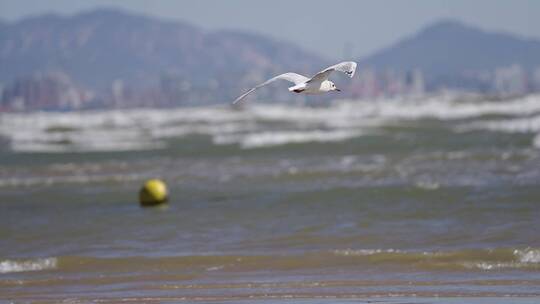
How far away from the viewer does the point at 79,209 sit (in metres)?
20.8

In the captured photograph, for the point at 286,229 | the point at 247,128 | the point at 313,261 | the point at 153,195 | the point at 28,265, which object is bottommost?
the point at 313,261

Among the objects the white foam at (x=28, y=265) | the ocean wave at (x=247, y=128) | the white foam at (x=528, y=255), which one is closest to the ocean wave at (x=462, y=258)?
the white foam at (x=528, y=255)

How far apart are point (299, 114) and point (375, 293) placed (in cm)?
6968

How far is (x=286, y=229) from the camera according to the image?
16469 millimetres

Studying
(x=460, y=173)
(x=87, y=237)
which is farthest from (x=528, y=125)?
(x=87, y=237)

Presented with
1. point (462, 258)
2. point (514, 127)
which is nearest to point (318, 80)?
point (462, 258)

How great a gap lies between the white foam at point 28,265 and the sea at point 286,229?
25 millimetres

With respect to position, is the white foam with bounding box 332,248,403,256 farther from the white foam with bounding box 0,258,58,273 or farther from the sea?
the white foam with bounding box 0,258,58,273

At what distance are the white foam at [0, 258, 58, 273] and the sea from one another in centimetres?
3

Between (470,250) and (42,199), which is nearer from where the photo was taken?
(470,250)

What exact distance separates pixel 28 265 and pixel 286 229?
386 cm

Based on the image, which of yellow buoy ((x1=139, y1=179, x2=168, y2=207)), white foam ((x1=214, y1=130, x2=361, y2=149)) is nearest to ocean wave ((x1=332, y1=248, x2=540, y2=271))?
yellow buoy ((x1=139, y1=179, x2=168, y2=207))

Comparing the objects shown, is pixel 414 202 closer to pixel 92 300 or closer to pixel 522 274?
pixel 522 274

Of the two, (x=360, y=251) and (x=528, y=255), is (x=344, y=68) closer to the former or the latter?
(x=360, y=251)
